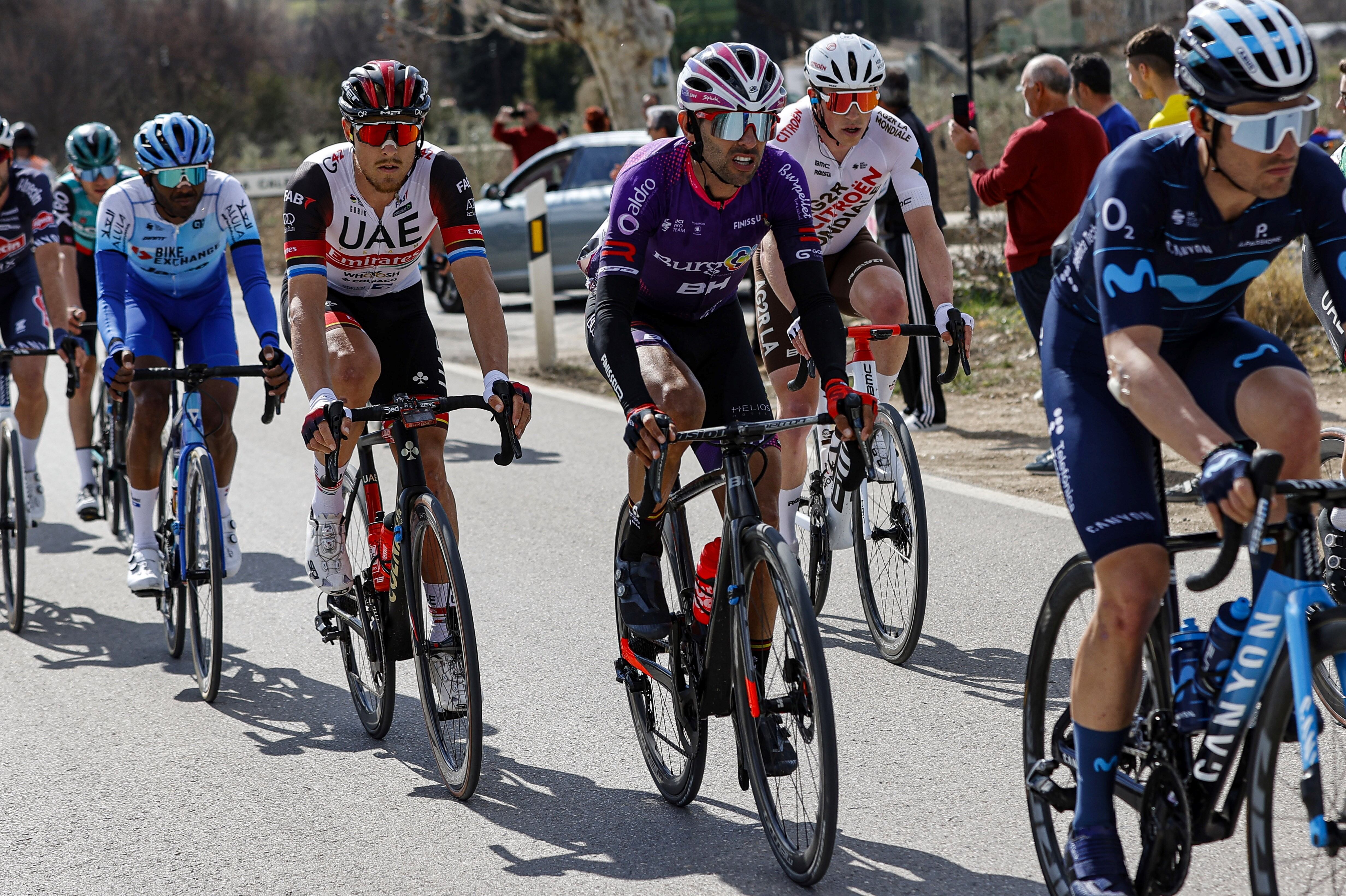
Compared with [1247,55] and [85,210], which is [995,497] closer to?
[1247,55]

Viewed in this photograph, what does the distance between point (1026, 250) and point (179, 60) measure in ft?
157

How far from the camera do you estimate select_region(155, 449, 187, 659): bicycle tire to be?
585 cm

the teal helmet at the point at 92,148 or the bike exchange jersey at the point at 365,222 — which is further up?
the teal helmet at the point at 92,148

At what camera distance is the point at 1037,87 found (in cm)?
833

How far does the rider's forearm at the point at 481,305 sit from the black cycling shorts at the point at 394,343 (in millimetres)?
352

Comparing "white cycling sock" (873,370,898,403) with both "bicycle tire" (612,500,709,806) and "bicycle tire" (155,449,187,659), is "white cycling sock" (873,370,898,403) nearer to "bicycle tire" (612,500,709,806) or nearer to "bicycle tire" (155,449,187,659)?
"bicycle tire" (612,500,709,806)

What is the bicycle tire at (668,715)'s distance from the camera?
4.12 metres

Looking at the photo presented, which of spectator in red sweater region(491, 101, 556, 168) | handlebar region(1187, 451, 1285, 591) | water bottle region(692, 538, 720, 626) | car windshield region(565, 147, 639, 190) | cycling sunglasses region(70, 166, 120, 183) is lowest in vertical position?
water bottle region(692, 538, 720, 626)

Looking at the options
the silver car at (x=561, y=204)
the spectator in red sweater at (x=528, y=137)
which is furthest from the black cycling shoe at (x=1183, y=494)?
the spectator in red sweater at (x=528, y=137)

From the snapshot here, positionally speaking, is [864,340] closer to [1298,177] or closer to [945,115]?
[1298,177]

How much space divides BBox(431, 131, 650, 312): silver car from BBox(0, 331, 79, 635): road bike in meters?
9.29

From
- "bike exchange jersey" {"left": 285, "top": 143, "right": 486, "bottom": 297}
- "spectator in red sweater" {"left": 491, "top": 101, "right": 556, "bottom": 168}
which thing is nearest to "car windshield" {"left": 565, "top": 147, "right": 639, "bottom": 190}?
"spectator in red sweater" {"left": 491, "top": 101, "right": 556, "bottom": 168}

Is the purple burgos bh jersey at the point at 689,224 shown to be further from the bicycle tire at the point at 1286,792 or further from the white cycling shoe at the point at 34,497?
the white cycling shoe at the point at 34,497

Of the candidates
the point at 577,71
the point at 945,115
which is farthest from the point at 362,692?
the point at 577,71
